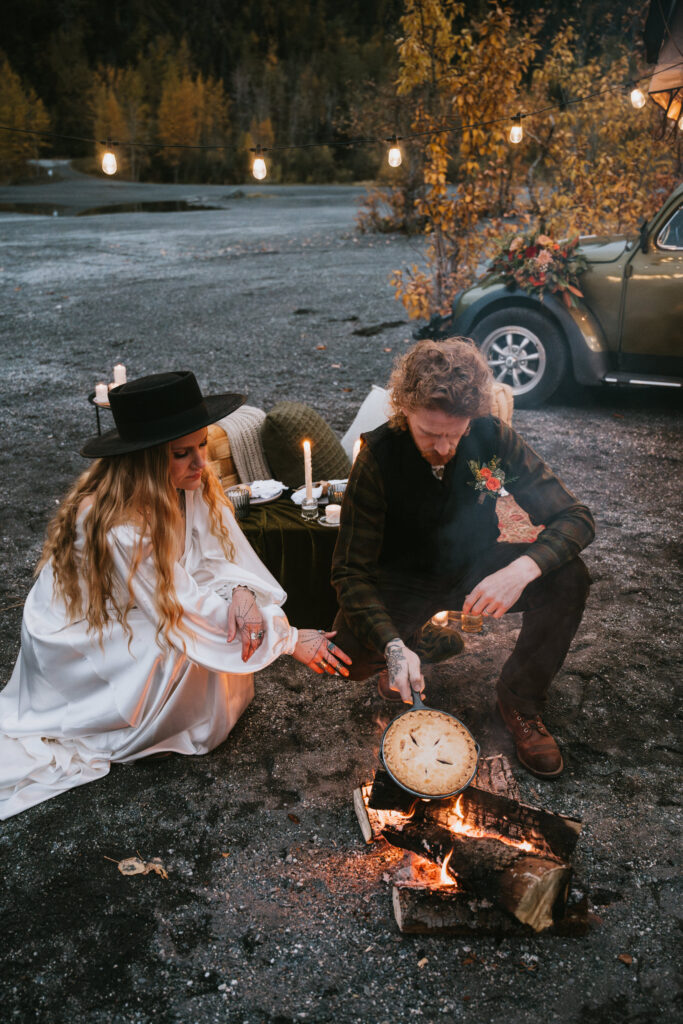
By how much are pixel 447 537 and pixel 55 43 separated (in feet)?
250

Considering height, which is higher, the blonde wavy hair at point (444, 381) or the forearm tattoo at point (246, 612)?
the blonde wavy hair at point (444, 381)

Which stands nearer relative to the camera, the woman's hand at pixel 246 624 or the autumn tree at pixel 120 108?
the woman's hand at pixel 246 624

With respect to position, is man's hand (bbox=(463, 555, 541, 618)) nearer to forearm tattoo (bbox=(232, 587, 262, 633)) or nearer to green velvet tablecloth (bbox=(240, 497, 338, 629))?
forearm tattoo (bbox=(232, 587, 262, 633))

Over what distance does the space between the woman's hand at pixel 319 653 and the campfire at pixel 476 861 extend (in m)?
0.45

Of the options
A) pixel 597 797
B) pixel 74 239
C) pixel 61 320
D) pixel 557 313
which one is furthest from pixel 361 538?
pixel 74 239

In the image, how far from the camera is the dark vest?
2697 millimetres

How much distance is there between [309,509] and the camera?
3539mm

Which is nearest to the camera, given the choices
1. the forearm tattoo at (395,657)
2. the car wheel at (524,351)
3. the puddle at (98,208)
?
the forearm tattoo at (395,657)

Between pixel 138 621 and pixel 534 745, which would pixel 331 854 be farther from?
pixel 138 621

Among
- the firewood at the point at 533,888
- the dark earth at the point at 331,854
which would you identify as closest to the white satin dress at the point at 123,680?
the dark earth at the point at 331,854

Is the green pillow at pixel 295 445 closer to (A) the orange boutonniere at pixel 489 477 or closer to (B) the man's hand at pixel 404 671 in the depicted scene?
(A) the orange boutonniere at pixel 489 477

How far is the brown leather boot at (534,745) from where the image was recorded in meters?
2.71

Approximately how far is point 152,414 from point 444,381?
97cm

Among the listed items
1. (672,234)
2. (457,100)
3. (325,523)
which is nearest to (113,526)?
(325,523)
